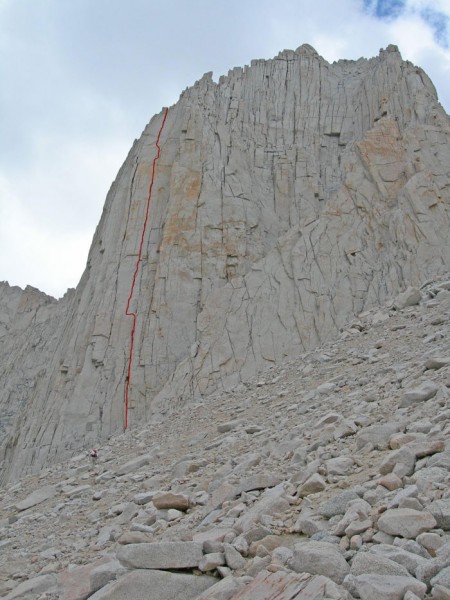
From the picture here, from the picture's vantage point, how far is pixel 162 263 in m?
23.2

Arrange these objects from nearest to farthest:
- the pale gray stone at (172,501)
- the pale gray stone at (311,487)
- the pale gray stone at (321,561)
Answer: the pale gray stone at (321,561) → the pale gray stone at (311,487) → the pale gray stone at (172,501)

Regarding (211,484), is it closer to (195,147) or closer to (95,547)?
(95,547)

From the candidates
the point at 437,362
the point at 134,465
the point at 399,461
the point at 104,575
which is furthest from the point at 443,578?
the point at 134,465

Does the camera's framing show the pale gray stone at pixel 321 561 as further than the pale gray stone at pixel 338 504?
No

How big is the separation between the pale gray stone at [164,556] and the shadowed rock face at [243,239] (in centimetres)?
1336

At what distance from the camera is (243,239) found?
2364cm

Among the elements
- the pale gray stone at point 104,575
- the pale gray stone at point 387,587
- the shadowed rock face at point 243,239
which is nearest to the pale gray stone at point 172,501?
the pale gray stone at point 104,575

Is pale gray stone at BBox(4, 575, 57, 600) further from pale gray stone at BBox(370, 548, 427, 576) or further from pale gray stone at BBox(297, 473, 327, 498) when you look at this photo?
pale gray stone at BBox(370, 548, 427, 576)

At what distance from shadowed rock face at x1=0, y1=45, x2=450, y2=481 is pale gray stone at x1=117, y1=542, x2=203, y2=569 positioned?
13.4 meters

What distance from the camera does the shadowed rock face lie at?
20.1m

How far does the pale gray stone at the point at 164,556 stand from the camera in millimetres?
5266

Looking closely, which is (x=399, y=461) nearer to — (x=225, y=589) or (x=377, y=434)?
(x=377, y=434)

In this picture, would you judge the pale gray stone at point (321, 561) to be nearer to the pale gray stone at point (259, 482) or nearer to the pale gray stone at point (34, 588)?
the pale gray stone at point (259, 482)

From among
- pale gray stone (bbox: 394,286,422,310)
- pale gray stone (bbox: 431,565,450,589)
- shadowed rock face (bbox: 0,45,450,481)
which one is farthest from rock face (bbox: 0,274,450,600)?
shadowed rock face (bbox: 0,45,450,481)
